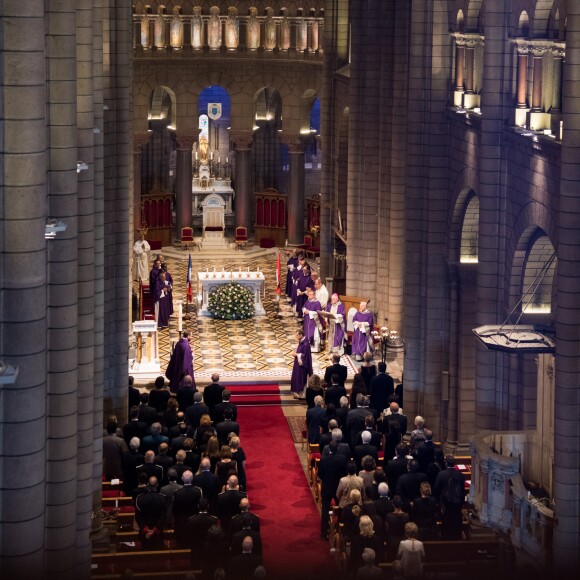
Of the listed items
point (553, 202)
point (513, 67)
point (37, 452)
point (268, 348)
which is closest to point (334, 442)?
point (553, 202)

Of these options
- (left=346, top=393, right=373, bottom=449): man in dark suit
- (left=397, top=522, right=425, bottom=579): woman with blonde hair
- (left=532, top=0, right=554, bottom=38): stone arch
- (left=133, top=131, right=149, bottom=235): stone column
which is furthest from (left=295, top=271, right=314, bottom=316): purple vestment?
(left=397, top=522, right=425, bottom=579): woman with blonde hair

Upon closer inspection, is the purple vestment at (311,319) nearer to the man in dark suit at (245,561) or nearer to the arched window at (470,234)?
the arched window at (470,234)

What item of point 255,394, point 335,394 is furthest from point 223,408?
point 255,394

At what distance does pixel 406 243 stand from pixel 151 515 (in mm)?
9571

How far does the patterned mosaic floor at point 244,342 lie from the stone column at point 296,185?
3997 mm

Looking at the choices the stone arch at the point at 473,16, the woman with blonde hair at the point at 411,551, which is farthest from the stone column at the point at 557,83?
the woman with blonde hair at the point at 411,551

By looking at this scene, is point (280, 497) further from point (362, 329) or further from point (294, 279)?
point (294, 279)

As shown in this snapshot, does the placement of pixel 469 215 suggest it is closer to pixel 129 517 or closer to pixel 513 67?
pixel 513 67

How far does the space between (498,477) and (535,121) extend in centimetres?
576

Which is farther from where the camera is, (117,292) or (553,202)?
(117,292)

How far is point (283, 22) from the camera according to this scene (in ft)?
147

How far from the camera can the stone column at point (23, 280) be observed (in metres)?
12.7

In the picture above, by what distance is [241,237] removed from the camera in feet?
153

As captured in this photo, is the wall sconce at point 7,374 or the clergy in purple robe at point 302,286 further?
the clergy in purple robe at point 302,286
